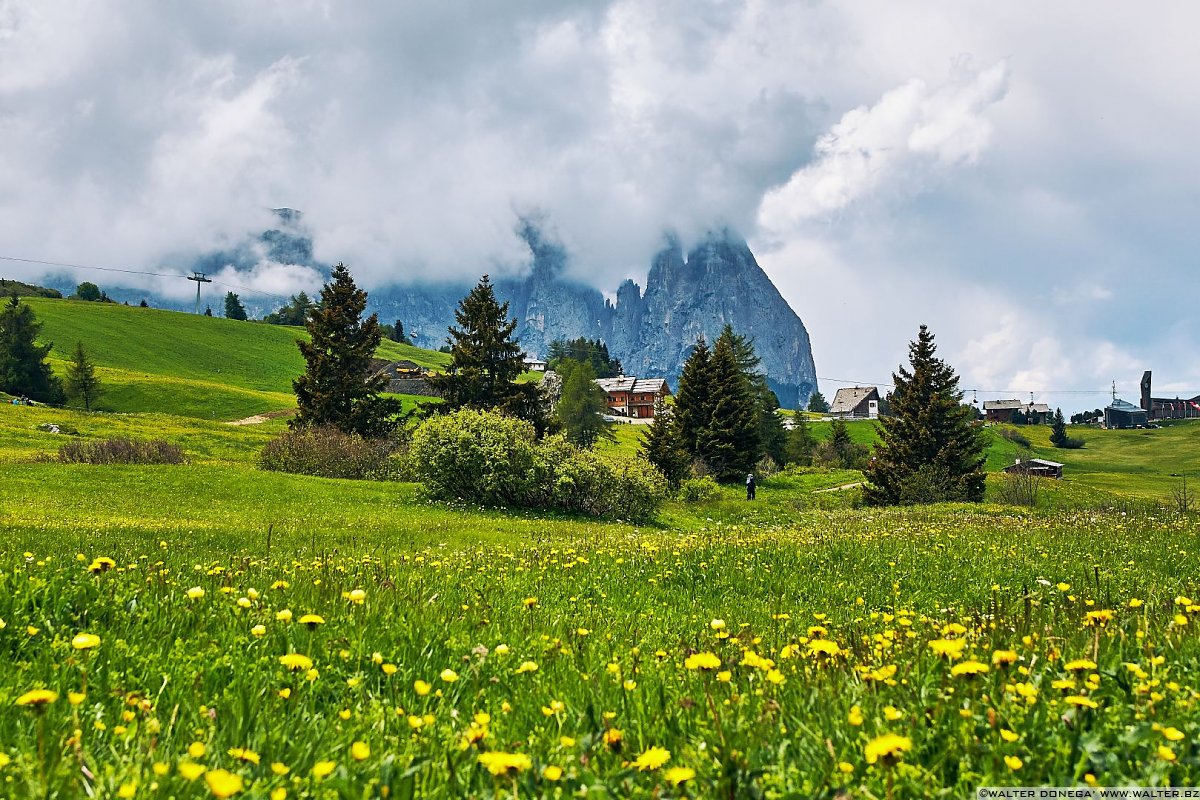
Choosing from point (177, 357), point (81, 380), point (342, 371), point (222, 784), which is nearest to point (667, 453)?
point (342, 371)

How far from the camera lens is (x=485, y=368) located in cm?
4300

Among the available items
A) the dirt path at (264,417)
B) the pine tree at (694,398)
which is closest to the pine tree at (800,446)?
the pine tree at (694,398)

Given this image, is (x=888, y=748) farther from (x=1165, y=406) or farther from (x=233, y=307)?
(x=1165, y=406)

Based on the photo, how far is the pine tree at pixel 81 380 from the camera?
67.8m

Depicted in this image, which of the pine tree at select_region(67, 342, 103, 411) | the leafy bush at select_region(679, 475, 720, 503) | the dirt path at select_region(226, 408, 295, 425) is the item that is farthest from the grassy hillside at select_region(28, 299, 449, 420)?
the leafy bush at select_region(679, 475, 720, 503)

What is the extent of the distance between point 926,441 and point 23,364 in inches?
3236

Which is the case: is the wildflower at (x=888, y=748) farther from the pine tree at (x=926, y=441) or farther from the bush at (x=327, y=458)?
the pine tree at (x=926, y=441)

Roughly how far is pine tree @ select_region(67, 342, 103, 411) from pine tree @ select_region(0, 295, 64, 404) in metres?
3.34

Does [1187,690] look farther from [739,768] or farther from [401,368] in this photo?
[401,368]

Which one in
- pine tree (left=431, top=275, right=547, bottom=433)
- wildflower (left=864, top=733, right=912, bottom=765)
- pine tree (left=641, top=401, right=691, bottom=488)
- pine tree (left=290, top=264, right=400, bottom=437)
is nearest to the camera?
wildflower (left=864, top=733, right=912, bottom=765)

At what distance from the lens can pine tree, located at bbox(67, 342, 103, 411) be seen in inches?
2670

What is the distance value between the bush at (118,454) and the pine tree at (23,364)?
48.2 metres

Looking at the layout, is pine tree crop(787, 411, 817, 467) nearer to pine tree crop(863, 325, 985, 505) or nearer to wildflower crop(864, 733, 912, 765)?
pine tree crop(863, 325, 985, 505)

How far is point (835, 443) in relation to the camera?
71.6m
